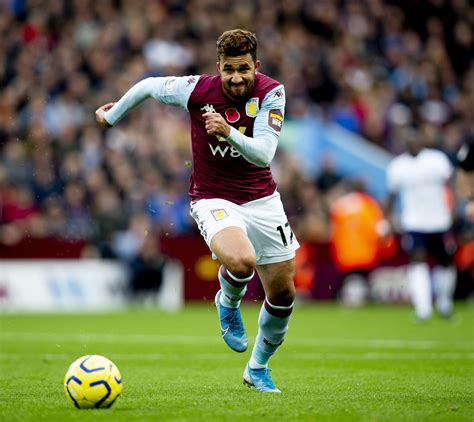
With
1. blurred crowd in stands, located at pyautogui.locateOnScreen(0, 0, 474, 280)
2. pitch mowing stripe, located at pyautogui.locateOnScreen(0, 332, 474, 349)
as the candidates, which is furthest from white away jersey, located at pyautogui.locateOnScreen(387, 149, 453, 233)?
pitch mowing stripe, located at pyautogui.locateOnScreen(0, 332, 474, 349)

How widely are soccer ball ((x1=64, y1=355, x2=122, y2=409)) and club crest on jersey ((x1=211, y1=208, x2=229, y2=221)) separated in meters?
1.47

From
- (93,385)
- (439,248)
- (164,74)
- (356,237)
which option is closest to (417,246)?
(439,248)

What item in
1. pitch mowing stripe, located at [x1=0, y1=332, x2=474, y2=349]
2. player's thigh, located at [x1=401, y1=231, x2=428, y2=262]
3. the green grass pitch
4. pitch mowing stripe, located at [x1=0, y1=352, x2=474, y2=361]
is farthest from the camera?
player's thigh, located at [x1=401, y1=231, x2=428, y2=262]

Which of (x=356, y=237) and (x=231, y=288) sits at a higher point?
(x=231, y=288)

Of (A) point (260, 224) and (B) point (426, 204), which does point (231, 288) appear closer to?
(A) point (260, 224)

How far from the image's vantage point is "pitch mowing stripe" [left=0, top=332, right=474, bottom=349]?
452 inches

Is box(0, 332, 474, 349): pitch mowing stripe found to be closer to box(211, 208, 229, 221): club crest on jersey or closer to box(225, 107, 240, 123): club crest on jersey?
box(211, 208, 229, 221): club crest on jersey

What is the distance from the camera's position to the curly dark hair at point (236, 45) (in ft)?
24.2

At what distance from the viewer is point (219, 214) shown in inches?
299

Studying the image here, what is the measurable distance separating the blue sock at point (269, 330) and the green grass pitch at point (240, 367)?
269mm

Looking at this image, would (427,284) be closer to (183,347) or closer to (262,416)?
(183,347)

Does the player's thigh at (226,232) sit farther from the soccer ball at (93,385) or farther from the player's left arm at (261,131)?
the soccer ball at (93,385)

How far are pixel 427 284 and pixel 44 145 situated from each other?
6.88 meters

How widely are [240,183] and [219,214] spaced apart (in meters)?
0.33
